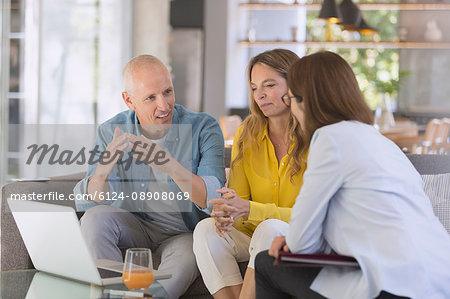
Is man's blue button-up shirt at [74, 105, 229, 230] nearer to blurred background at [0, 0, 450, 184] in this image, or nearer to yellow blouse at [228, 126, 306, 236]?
yellow blouse at [228, 126, 306, 236]

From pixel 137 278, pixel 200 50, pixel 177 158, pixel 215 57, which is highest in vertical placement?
pixel 200 50

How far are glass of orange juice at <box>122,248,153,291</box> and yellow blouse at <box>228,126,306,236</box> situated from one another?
0.68 meters

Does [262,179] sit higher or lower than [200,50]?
lower

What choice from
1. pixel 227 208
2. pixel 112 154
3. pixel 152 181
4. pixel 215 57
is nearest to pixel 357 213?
pixel 227 208

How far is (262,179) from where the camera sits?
2463 millimetres

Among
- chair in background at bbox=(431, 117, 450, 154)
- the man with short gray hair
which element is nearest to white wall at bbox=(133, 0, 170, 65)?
chair in background at bbox=(431, 117, 450, 154)

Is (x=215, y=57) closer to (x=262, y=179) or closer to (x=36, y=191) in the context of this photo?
(x=36, y=191)

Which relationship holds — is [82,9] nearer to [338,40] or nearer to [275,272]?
[338,40]

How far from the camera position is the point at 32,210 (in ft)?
6.51

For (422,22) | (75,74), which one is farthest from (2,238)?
(422,22)

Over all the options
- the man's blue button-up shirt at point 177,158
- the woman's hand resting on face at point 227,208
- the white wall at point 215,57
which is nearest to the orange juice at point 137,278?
the woman's hand resting on face at point 227,208

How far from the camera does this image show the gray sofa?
8.26 feet

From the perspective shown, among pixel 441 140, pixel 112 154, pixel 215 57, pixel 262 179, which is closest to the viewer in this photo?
pixel 112 154

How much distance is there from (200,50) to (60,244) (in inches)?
306
